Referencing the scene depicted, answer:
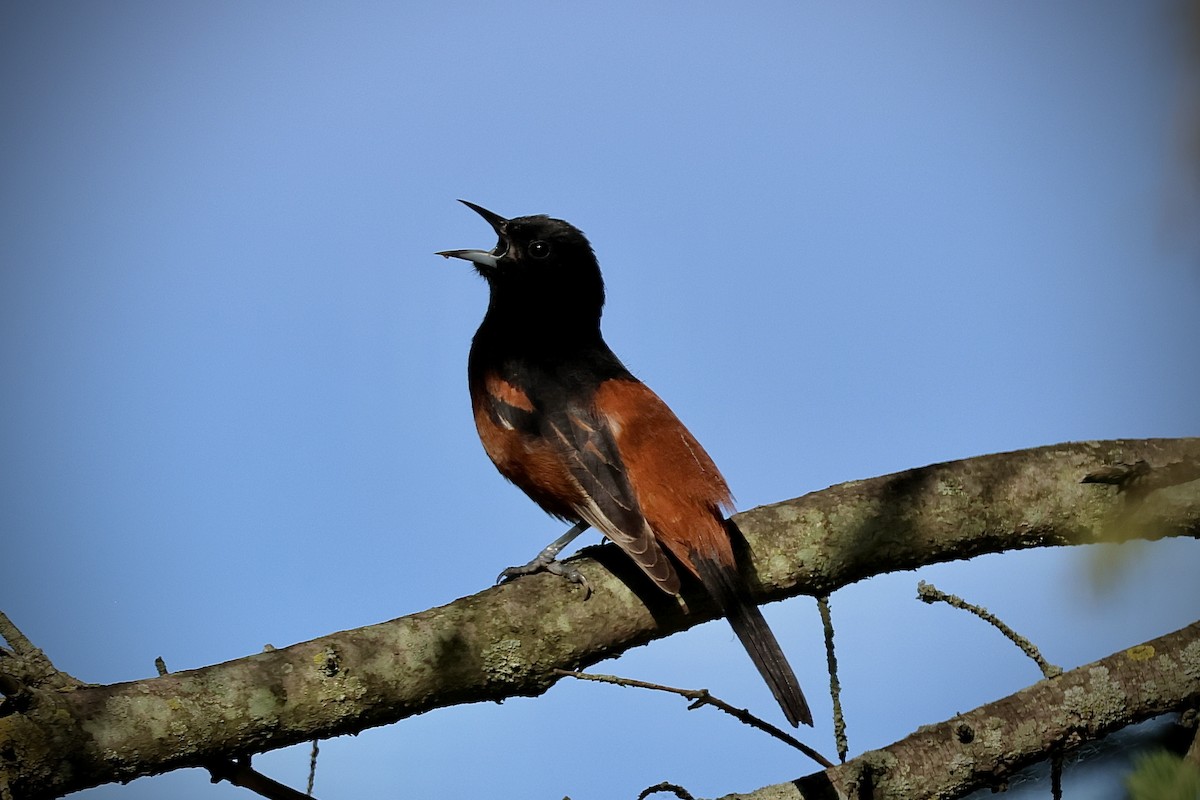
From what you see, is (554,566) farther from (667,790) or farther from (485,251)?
(485,251)

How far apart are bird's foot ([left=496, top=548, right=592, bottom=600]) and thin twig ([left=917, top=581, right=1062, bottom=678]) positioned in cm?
98

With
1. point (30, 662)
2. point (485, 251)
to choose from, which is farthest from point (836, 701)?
point (485, 251)

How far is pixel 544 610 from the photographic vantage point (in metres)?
3.09

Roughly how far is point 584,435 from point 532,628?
1.06 meters

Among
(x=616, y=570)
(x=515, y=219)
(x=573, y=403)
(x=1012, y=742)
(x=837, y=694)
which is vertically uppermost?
(x=515, y=219)

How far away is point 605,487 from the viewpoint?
3770mm

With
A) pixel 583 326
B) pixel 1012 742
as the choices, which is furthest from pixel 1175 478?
pixel 583 326

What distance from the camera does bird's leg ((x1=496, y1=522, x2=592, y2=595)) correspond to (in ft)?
10.7

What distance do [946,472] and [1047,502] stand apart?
0.34 metres

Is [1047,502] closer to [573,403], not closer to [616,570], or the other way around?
[616,570]

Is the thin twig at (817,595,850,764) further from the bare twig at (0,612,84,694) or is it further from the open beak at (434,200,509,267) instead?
the open beak at (434,200,509,267)

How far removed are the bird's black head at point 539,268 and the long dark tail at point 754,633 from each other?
1848 mm

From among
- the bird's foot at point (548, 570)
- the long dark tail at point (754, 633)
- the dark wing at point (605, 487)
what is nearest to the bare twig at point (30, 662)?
the bird's foot at point (548, 570)

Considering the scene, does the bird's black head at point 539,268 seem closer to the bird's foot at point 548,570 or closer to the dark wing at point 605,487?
the dark wing at point 605,487
